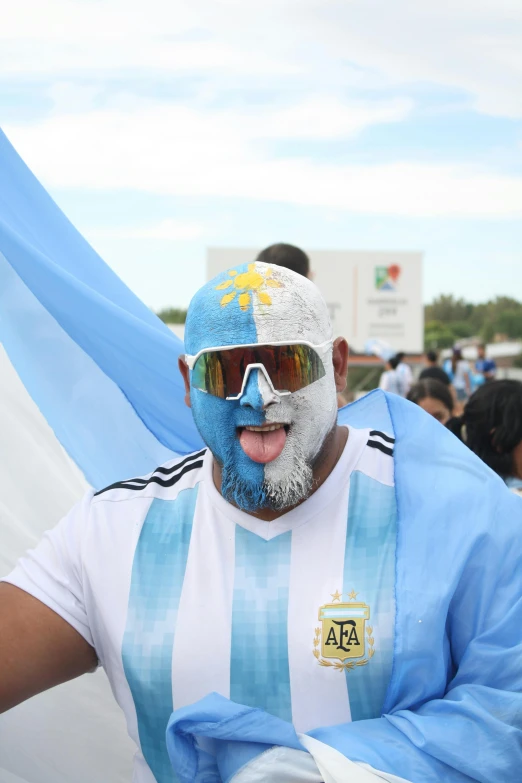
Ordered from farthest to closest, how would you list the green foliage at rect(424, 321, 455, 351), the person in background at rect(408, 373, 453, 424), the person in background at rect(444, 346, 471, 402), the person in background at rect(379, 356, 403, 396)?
the green foliage at rect(424, 321, 455, 351), the person in background at rect(444, 346, 471, 402), the person in background at rect(379, 356, 403, 396), the person in background at rect(408, 373, 453, 424)

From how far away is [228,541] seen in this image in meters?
1.87

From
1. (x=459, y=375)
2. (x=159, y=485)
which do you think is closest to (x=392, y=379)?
(x=459, y=375)

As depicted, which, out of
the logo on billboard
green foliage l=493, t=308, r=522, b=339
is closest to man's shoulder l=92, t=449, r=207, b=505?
the logo on billboard

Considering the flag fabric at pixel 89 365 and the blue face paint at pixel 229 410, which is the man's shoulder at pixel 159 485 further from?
the flag fabric at pixel 89 365

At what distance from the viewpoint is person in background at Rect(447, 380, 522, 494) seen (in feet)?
10.6

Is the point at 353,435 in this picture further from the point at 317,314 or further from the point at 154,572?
the point at 154,572

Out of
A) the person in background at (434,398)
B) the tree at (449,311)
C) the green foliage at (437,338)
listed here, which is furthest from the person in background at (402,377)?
the tree at (449,311)

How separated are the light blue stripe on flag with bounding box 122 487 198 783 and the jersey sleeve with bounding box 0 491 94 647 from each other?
4.6 inches

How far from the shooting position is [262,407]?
1.82 meters

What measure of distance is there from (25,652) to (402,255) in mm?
15578

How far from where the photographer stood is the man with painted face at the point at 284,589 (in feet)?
5.37

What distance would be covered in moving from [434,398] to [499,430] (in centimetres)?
161

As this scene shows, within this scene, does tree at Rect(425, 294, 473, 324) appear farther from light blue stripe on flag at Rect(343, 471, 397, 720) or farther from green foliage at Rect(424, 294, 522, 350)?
light blue stripe on flag at Rect(343, 471, 397, 720)

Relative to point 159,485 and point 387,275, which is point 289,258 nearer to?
point 159,485
